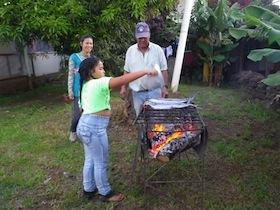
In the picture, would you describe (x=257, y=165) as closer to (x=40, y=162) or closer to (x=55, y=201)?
(x=55, y=201)

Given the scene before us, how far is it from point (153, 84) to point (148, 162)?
3.67ft

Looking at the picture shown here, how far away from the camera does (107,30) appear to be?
6.30m

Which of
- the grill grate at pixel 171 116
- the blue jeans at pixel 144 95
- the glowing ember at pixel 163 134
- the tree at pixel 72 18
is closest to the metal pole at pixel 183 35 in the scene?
the tree at pixel 72 18

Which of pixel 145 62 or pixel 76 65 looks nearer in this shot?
pixel 145 62

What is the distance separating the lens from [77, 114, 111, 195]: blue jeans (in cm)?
251


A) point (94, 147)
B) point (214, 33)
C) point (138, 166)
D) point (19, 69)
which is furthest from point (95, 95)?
point (19, 69)

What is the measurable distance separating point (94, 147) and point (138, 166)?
1.14 m

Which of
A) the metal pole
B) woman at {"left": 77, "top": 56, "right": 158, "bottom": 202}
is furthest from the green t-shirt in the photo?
the metal pole

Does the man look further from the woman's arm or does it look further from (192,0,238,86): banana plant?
(192,0,238,86): banana plant

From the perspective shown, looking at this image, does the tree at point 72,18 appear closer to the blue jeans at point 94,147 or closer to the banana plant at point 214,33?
the banana plant at point 214,33

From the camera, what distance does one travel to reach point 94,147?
8.38 ft

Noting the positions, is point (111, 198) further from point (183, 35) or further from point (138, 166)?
point (183, 35)

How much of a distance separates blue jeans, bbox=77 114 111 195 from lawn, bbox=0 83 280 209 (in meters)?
0.23

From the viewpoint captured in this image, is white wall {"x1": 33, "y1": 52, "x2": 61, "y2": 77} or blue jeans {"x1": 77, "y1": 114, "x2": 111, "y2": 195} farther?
white wall {"x1": 33, "y1": 52, "x2": 61, "y2": 77}
